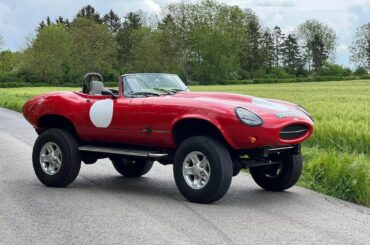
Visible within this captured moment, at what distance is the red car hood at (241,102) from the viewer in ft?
21.6

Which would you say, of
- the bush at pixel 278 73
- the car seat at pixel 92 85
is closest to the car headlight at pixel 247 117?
the car seat at pixel 92 85

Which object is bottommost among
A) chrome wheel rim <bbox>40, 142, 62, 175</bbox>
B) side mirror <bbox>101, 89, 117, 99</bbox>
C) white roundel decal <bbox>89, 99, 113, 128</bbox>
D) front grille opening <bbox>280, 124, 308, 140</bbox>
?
chrome wheel rim <bbox>40, 142, 62, 175</bbox>

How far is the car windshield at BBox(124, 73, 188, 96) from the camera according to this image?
24.7 ft

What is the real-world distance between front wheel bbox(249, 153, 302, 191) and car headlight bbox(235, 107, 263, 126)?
1052 mm

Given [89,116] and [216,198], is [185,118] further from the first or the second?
[89,116]

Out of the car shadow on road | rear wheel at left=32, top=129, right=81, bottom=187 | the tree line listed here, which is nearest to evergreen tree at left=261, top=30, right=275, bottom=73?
the tree line

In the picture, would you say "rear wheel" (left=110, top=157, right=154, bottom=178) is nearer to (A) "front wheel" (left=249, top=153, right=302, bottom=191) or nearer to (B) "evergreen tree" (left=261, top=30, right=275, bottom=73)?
(A) "front wheel" (left=249, top=153, right=302, bottom=191)

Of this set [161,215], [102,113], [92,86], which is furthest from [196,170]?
[92,86]

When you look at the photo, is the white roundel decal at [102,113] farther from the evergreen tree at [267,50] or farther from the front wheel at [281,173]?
the evergreen tree at [267,50]

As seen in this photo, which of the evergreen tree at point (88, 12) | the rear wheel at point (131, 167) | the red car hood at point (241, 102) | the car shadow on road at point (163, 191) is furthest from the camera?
the evergreen tree at point (88, 12)

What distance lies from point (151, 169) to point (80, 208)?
10.2ft

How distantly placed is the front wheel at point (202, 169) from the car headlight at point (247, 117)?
43cm

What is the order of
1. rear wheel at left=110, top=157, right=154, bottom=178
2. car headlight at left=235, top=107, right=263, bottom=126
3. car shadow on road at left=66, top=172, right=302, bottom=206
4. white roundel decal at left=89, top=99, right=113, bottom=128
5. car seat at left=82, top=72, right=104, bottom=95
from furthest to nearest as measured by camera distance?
rear wheel at left=110, top=157, right=154, bottom=178 < car seat at left=82, top=72, right=104, bottom=95 < white roundel decal at left=89, top=99, right=113, bottom=128 < car shadow on road at left=66, top=172, right=302, bottom=206 < car headlight at left=235, top=107, right=263, bottom=126

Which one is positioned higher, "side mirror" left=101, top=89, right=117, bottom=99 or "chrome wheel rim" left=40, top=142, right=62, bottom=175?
"side mirror" left=101, top=89, right=117, bottom=99
